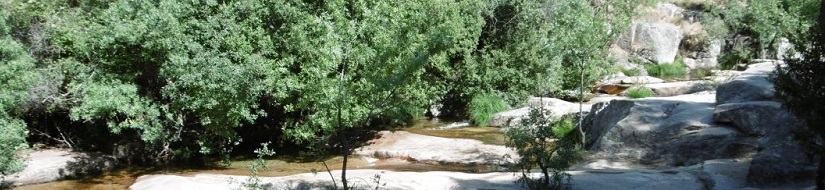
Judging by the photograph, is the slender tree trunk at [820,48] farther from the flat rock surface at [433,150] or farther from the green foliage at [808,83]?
the flat rock surface at [433,150]

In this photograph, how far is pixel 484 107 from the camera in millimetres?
23000

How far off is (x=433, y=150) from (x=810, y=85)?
1065 cm

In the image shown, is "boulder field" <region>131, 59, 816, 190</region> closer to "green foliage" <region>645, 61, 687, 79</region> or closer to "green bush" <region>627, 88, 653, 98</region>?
"green bush" <region>627, 88, 653, 98</region>

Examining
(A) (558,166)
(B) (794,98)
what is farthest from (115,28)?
(B) (794,98)

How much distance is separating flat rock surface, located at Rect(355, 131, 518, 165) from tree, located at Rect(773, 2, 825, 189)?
26.0ft

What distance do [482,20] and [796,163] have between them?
45.6ft

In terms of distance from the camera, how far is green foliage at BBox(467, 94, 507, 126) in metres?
22.6

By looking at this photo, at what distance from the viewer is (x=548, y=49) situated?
69.2 ft

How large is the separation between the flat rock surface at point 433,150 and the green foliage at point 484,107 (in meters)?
3.75

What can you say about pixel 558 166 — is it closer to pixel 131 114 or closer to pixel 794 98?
pixel 794 98

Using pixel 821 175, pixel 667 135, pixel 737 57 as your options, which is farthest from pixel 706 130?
pixel 737 57

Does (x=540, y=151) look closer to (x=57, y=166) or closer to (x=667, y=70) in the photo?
(x=57, y=166)

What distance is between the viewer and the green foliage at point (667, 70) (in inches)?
1470

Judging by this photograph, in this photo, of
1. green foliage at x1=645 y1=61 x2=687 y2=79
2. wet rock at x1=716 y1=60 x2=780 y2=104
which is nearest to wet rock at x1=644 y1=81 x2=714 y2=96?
green foliage at x1=645 y1=61 x2=687 y2=79
